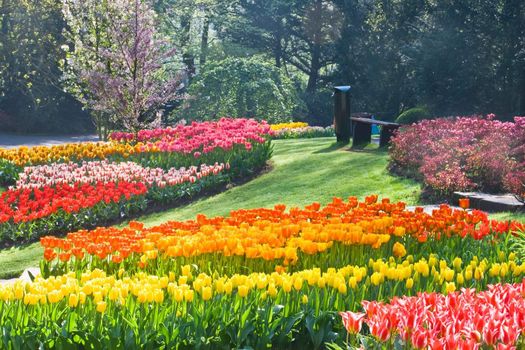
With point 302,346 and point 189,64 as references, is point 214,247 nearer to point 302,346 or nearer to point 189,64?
point 302,346

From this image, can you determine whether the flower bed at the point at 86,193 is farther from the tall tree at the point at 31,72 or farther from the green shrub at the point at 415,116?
the tall tree at the point at 31,72

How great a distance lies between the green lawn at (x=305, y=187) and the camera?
12031 mm

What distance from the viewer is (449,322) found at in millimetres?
3539

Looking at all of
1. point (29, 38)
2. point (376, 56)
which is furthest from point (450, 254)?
point (29, 38)

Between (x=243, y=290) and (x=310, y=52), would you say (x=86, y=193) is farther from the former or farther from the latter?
(x=310, y=52)

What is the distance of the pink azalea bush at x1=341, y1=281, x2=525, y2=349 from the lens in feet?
10.7

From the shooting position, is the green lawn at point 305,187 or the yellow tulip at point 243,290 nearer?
the yellow tulip at point 243,290

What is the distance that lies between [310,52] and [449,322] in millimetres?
37400

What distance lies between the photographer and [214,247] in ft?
20.1

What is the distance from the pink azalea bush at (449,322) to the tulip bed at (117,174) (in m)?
7.75

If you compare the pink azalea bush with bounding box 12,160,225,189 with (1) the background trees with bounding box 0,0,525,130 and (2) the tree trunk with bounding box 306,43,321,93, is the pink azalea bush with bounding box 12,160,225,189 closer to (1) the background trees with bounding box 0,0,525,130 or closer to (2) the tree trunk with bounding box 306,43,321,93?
(1) the background trees with bounding box 0,0,525,130

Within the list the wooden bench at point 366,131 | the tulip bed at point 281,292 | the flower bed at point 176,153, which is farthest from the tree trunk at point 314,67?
the tulip bed at point 281,292

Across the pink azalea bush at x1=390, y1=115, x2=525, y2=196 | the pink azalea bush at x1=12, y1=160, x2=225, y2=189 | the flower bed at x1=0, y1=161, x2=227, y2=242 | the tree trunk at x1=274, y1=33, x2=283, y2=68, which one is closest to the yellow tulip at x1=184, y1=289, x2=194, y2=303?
the flower bed at x1=0, y1=161, x2=227, y2=242

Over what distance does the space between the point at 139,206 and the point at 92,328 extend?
8247mm
